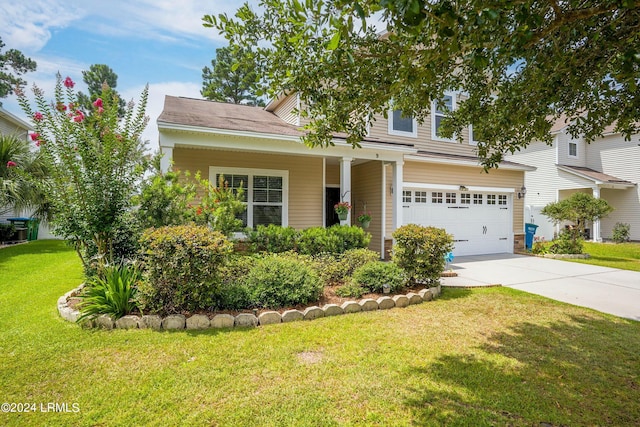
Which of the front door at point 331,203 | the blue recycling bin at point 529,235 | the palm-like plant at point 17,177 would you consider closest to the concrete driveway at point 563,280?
the blue recycling bin at point 529,235

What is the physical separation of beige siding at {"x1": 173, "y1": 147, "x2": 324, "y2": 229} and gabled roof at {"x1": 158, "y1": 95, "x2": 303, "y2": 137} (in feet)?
3.45

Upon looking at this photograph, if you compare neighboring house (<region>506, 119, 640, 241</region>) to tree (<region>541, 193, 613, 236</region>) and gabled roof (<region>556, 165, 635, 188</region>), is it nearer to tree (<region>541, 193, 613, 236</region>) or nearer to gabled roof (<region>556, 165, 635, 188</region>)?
gabled roof (<region>556, 165, 635, 188</region>)

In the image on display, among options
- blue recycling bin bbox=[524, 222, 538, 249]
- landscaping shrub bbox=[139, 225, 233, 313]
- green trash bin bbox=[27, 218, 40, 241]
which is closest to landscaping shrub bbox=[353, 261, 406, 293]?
landscaping shrub bbox=[139, 225, 233, 313]

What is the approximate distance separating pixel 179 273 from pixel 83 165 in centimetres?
281

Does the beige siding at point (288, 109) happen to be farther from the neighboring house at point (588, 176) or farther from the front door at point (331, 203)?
the neighboring house at point (588, 176)

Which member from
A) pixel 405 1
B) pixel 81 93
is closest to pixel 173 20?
pixel 405 1

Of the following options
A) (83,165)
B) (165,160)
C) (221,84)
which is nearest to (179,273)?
(83,165)

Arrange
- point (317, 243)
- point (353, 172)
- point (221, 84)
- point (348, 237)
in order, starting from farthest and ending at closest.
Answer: point (221, 84)
point (353, 172)
point (348, 237)
point (317, 243)

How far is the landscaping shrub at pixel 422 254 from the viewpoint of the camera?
6.35 metres

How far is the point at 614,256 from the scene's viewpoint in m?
12.7

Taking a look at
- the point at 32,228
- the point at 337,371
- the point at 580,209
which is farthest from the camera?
the point at 32,228

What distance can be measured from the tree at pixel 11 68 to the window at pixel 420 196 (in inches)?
1053

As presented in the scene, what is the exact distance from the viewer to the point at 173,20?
639cm

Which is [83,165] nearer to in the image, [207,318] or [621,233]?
[207,318]
